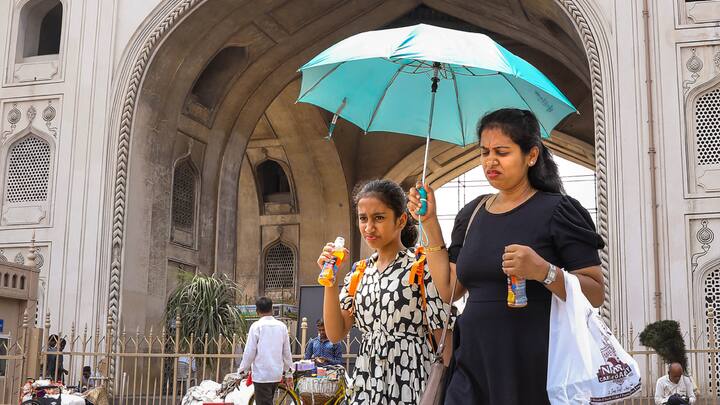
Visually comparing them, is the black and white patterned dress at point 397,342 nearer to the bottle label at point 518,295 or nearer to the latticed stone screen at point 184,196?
the bottle label at point 518,295

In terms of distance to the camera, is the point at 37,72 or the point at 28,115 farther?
the point at 37,72

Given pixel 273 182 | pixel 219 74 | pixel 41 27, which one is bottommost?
pixel 273 182

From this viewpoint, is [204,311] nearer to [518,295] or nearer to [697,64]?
[697,64]

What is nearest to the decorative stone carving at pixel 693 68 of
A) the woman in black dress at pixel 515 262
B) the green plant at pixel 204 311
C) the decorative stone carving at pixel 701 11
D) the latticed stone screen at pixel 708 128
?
the latticed stone screen at pixel 708 128

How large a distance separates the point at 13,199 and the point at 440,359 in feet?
42.2

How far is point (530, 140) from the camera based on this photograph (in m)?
Result: 2.86

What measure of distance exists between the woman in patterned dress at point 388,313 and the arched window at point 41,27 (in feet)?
42.1

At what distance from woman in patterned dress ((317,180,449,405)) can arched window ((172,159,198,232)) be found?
1195 cm

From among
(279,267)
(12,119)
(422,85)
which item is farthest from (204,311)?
(422,85)

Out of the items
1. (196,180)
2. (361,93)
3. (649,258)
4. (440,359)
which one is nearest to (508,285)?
(440,359)

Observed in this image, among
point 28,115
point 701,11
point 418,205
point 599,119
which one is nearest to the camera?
point 418,205

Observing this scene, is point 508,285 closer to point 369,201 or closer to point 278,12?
point 369,201

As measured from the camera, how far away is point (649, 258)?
36.2 feet

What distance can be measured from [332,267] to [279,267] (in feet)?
62.4
